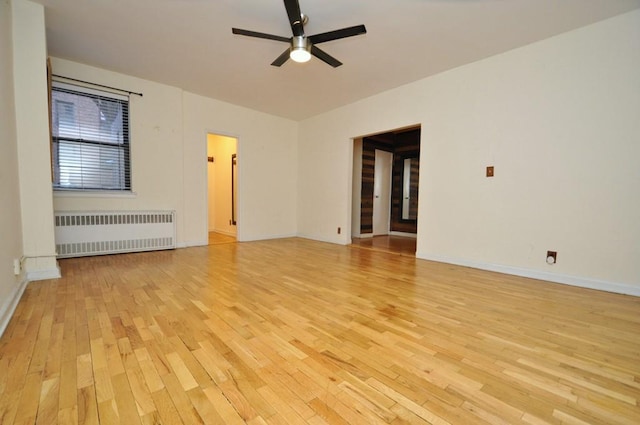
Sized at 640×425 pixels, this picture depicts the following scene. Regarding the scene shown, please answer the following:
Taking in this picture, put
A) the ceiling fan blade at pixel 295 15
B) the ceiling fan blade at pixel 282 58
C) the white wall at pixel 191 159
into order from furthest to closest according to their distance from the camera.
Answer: the white wall at pixel 191 159 → the ceiling fan blade at pixel 282 58 → the ceiling fan blade at pixel 295 15

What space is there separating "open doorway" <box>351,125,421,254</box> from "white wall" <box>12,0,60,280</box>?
4907 millimetres

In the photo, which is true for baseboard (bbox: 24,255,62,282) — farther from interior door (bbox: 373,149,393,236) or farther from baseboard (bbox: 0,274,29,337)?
interior door (bbox: 373,149,393,236)

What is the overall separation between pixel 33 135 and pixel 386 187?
6.41 m

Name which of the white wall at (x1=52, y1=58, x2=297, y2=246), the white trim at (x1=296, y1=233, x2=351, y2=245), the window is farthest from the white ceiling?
the white trim at (x1=296, y1=233, x2=351, y2=245)

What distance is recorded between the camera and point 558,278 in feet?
9.87

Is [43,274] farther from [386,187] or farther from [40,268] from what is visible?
[386,187]

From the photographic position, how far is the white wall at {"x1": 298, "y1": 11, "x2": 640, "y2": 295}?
2.67 m

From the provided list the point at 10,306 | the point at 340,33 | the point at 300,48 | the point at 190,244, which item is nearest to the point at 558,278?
→ the point at 340,33

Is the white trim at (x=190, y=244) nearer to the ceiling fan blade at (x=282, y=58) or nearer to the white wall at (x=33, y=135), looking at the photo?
the white wall at (x=33, y=135)

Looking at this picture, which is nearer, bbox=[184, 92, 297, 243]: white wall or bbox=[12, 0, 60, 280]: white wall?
bbox=[12, 0, 60, 280]: white wall

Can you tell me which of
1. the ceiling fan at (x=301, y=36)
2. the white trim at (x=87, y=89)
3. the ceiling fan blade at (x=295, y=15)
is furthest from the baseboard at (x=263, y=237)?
the ceiling fan blade at (x=295, y=15)

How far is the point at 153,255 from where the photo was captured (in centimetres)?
417

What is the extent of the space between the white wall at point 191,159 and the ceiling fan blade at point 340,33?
3.20m

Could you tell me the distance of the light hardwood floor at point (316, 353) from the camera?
1134 millimetres
